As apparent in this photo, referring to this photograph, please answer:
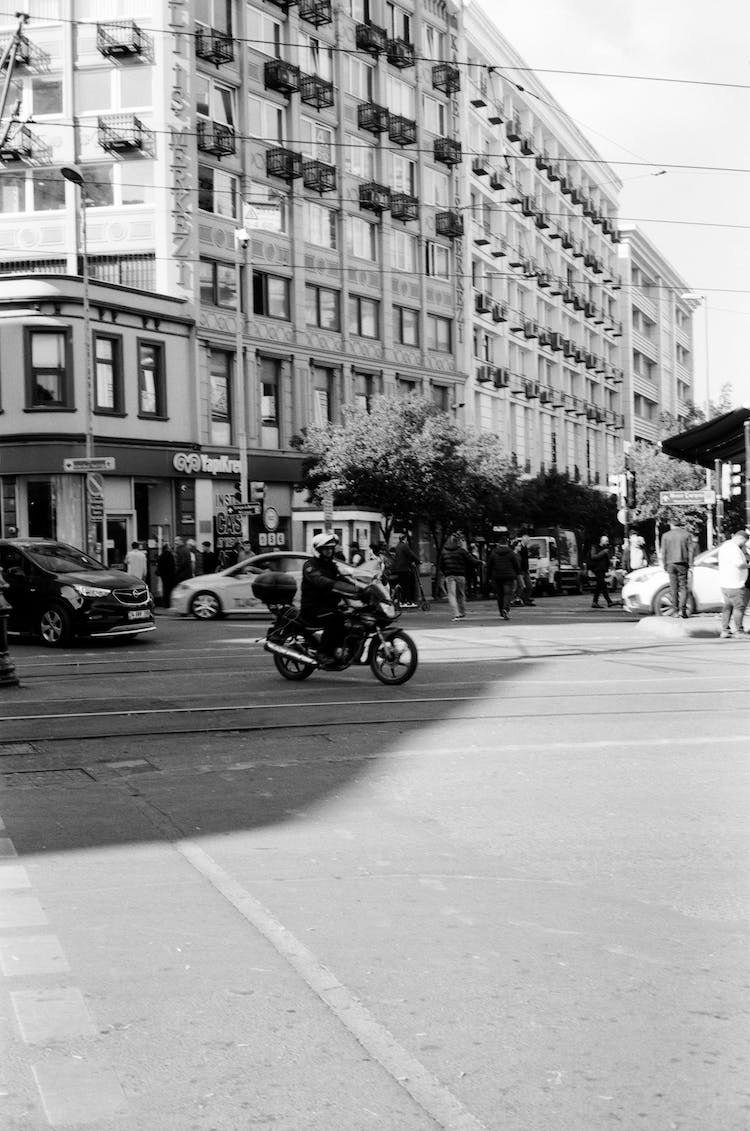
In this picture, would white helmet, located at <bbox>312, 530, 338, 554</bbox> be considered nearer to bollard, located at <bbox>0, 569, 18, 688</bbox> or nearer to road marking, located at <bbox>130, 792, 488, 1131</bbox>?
bollard, located at <bbox>0, 569, 18, 688</bbox>

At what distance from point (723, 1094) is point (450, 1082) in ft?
2.36

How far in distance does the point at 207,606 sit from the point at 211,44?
2161 cm

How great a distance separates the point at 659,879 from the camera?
614cm

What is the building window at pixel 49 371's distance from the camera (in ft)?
124

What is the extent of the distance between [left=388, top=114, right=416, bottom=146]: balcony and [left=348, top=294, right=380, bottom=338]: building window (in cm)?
635

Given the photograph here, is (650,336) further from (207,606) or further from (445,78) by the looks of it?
(207,606)

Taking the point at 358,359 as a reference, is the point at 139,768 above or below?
below

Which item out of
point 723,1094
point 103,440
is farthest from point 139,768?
point 103,440

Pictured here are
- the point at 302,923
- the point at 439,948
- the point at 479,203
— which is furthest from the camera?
the point at 479,203

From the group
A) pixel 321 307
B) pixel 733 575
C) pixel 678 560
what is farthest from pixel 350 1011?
pixel 321 307

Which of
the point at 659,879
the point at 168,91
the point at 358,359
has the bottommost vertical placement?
the point at 659,879

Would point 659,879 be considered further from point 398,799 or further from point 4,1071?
point 4,1071

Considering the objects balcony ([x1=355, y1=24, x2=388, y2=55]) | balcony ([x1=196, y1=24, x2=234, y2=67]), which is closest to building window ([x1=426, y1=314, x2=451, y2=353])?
balcony ([x1=355, y1=24, x2=388, y2=55])

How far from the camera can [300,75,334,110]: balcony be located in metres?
46.7
